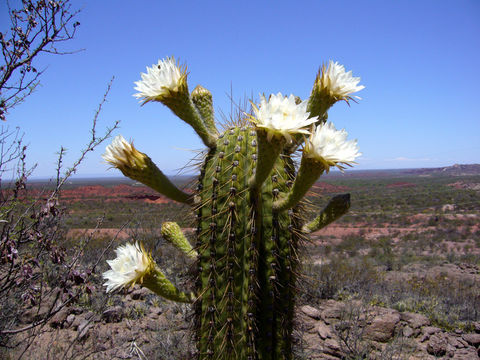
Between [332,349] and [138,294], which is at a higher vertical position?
[138,294]

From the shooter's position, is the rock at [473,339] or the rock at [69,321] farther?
the rock at [69,321]

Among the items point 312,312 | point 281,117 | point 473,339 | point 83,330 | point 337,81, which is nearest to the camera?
point 281,117

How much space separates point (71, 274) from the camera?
11.1 ft

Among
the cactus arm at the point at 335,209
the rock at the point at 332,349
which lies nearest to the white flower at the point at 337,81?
the cactus arm at the point at 335,209

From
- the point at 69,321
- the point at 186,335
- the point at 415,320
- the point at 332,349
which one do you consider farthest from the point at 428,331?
the point at 69,321

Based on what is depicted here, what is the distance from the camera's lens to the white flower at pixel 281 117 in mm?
1258

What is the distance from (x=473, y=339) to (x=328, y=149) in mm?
5005

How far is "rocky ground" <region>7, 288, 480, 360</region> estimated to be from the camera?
4016 millimetres

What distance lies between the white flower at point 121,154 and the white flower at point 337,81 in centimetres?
109

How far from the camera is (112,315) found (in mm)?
5176

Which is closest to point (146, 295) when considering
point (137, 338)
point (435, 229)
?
point (137, 338)

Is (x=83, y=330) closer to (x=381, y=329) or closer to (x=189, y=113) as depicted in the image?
→ (x=189, y=113)

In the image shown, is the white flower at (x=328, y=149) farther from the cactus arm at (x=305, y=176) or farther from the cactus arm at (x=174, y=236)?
the cactus arm at (x=174, y=236)

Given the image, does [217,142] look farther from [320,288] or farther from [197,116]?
[320,288]
